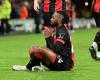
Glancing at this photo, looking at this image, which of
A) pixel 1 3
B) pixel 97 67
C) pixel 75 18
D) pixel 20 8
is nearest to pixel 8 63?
pixel 97 67

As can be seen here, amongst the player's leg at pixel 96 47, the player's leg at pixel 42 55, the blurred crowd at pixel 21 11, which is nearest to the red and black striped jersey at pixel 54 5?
the player's leg at pixel 96 47

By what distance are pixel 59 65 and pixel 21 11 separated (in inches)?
768

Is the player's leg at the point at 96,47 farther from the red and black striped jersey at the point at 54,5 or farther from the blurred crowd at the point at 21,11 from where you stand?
the blurred crowd at the point at 21,11

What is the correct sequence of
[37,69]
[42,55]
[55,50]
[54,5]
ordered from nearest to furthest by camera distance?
1. [42,55]
2. [55,50]
3. [37,69]
4. [54,5]

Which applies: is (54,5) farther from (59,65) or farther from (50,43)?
(59,65)

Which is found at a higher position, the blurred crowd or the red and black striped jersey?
the red and black striped jersey

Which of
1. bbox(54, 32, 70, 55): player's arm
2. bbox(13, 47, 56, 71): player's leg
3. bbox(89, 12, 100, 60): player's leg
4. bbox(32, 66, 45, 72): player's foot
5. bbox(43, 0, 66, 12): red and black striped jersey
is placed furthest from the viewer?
bbox(89, 12, 100, 60): player's leg

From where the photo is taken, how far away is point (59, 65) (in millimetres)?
11375

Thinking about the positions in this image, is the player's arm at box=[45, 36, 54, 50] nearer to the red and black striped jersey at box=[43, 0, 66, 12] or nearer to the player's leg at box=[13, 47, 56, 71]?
the player's leg at box=[13, 47, 56, 71]

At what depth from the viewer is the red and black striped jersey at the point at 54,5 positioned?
13133mm

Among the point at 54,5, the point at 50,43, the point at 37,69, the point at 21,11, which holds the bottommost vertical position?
the point at 21,11

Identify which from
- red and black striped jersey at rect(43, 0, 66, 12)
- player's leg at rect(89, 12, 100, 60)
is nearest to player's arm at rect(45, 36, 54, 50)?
red and black striped jersey at rect(43, 0, 66, 12)

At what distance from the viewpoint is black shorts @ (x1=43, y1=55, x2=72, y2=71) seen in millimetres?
11273

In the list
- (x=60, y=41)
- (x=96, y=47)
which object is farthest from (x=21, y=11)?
(x=60, y=41)
